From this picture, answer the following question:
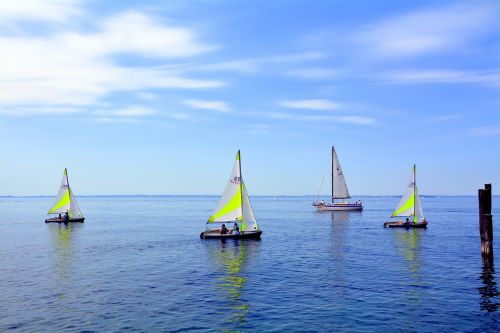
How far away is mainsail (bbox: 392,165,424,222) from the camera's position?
8638 cm

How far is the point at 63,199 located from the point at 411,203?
75250 millimetres

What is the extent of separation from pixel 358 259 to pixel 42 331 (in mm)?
36215

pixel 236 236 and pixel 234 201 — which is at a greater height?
pixel 234 201

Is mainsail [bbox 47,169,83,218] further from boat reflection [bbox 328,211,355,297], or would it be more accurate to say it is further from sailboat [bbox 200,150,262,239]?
boat reflection [bbox 328,211,355,297]

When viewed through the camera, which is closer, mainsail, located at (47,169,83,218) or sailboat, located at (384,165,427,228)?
sailboat, located at (384,165,427,228)

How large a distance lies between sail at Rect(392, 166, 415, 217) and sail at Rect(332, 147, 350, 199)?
58.6m

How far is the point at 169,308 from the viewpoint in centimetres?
3144

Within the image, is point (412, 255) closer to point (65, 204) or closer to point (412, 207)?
point (412, 207)

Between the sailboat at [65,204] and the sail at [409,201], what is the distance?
228ft

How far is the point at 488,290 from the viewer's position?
3647 cm

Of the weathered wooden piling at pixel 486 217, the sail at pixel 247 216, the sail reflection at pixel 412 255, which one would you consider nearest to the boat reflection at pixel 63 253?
the sail at pixel 247 216

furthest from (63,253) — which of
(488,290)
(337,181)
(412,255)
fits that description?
(337,181)

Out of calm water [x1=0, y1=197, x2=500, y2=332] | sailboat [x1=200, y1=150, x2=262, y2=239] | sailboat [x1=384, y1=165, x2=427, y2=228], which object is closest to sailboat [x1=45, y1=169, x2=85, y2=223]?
calm water [x1=0, y1=197, x2=500, y2=332]

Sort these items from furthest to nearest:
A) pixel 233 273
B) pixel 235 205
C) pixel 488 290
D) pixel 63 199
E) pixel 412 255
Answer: pixel 63 199
pixel 235 205
pixel 412 255
pixel 233 273
pixel 488 290
